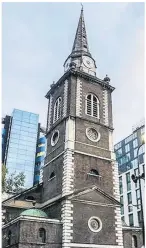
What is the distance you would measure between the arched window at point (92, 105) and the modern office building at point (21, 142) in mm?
47992

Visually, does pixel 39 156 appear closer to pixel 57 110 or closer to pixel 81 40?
pixel 81 40

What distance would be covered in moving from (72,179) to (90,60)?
18246 millimetres

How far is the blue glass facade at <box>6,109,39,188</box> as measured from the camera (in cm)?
7812

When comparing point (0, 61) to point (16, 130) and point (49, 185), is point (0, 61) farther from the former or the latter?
point (16, 130)

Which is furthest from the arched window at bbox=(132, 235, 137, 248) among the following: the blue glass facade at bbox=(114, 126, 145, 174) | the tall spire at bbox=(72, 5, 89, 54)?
the blue glass facade at bbox=(114, 126, 145, 174)

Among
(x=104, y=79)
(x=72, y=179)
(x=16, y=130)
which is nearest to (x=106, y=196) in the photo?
(x=72, y=179)

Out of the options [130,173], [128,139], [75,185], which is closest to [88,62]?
[75,185]

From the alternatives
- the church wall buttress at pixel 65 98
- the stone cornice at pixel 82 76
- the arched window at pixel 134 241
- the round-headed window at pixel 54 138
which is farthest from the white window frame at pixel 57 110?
the arched window at pixel 134 241

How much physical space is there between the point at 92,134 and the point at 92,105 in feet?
12.4

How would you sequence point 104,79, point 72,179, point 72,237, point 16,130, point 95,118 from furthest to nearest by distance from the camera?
point 16,130 → point 104,79 → point 95,118 → point 72,179 → point 72,237

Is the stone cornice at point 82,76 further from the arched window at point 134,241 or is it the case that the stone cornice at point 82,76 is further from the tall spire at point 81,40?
the arched window at point 134,241

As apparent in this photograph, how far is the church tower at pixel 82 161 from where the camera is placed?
82.9ft

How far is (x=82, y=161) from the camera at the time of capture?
28.4 metres

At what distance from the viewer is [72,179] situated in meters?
26.8
